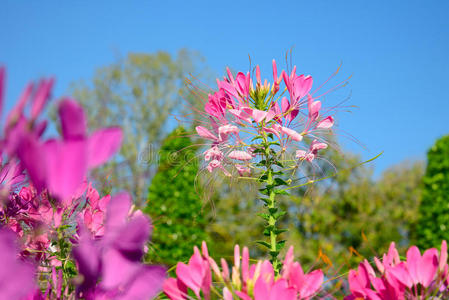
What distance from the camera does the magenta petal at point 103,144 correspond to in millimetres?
549

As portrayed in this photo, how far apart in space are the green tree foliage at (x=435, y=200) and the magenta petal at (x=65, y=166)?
334 inches

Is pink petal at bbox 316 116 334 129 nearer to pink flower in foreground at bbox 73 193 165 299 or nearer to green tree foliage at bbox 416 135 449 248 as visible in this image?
pink flower in foreground at bbox 73 193 165 299

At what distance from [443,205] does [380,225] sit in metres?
4.28

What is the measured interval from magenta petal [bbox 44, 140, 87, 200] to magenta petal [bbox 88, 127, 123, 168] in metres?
0.02

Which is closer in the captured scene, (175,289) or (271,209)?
(175,289)

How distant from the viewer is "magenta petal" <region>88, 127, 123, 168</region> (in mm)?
549

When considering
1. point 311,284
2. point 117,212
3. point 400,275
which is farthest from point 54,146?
point 400,275

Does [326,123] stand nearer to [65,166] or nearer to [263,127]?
[263,127]

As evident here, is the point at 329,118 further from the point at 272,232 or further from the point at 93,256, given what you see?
the point at 93,256

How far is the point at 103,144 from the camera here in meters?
0.55

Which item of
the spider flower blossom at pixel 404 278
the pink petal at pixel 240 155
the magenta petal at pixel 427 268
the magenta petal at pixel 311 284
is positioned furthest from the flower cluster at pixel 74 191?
the pink petal at pixel 240 155

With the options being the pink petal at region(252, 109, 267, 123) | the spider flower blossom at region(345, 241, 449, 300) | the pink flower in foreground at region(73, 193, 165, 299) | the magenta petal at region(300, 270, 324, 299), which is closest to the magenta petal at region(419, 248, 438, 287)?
the spider flower blossom at region(345, 241, 449, 300)

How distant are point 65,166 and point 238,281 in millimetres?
608

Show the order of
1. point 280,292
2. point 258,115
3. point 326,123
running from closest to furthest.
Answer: point 280,292 → point 258,115 → point 326,123
